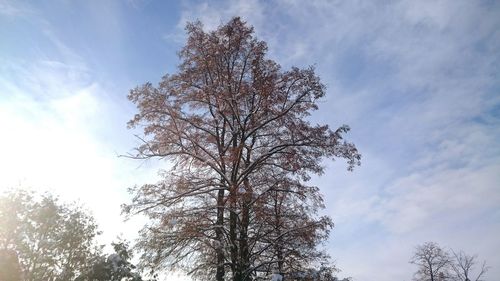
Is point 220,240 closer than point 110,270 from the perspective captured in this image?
Yes

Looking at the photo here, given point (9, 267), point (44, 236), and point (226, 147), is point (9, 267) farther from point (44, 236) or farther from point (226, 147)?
point (226, 147)

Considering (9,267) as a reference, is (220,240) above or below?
below

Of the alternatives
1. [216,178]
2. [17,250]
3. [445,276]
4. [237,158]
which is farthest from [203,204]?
[445,276]

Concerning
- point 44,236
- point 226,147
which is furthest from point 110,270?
point 226,147

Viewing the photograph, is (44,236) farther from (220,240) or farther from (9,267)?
(220,240)

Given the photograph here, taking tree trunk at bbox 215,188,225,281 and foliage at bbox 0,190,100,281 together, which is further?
foliage at bbox 0,190,100,281

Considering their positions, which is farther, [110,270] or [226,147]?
[110,270]

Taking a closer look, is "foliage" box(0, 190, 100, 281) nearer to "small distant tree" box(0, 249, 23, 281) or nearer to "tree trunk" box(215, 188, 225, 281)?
"small distant tree" box(0, 249, 23, 281)

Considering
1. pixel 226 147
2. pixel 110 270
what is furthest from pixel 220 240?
pixel 110 270

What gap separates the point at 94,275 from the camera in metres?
30.1

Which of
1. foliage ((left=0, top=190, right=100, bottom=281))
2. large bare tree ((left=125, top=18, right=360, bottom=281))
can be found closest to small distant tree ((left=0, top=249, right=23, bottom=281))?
foliage ((left=0, top=190, right=100, bottom=281))

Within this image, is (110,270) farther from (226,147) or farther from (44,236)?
(226,147)

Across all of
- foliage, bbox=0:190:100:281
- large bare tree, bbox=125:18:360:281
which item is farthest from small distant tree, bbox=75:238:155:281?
large bare tree, bbox=125:18:360:281

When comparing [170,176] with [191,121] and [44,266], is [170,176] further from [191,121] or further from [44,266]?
[44,266]
